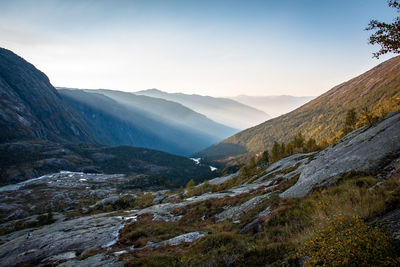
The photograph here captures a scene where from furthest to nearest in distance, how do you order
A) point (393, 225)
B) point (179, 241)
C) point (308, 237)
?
1. point (179, 241)
2. point (308, 237)
3. point (393, 225)

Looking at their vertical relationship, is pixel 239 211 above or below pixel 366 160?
below

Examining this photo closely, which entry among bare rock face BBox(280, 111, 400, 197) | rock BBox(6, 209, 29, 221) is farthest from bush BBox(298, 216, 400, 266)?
rock BBox(6, 209, 29, 221)

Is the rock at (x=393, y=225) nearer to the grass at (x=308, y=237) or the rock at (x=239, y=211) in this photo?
the grass at (x=308, y=237)

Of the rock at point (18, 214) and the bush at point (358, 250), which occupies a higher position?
the bush at point (358, 250)

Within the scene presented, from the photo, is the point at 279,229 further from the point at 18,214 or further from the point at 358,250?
the point at 18,214

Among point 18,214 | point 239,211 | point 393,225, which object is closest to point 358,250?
point 393,225

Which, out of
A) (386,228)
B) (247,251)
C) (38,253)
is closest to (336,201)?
(386,228)

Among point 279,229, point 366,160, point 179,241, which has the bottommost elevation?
point 179,241

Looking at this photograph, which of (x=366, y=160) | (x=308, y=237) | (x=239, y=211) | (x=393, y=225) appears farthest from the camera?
(x=239, y=211)

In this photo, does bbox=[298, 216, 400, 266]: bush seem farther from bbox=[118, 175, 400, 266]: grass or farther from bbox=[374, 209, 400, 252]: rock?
bbox=[374, 209, 400, 252]: rock

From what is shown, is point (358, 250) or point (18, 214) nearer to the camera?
point (358, 250)

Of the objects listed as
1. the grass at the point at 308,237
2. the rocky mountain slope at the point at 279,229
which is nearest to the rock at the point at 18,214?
the rocky mountain slope at the point at 279,229

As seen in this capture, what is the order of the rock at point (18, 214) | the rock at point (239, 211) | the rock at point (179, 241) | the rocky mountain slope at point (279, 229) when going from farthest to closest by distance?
the rock at point (18, 214), the rock at point (239, 211), the rock at point (179, 241), the rocky mountain slope at point (279, 229)

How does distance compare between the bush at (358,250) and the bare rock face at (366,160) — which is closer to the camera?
the bush at (358,250)
